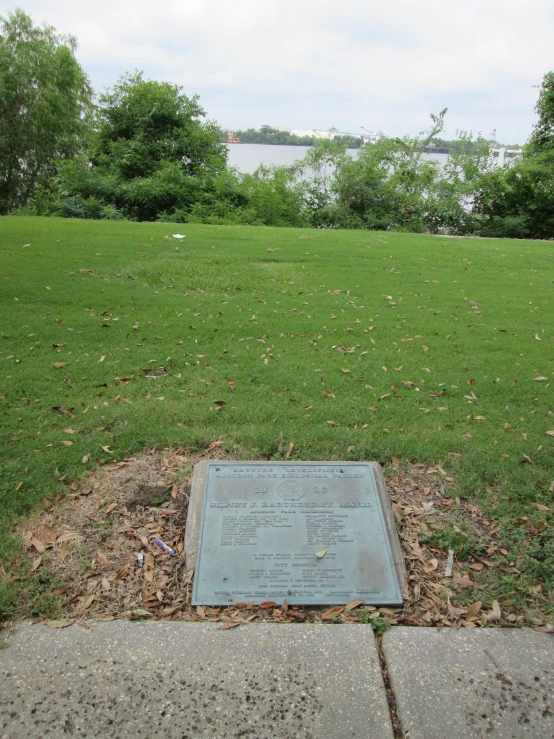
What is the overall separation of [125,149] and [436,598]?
20.9 metres

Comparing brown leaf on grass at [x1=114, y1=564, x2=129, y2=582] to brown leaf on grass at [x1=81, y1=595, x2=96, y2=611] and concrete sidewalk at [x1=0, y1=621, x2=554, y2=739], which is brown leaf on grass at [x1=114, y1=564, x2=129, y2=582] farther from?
concrete sidewalk at [x1=0, y1=621, x2=554, y2=739]

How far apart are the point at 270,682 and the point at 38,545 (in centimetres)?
150

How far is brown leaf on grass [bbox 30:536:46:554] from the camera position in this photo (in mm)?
2916

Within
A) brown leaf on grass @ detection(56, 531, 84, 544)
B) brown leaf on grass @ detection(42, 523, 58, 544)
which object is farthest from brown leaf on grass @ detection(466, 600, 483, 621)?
brown leaf on grass @ detection(42, 523, 58, 544)

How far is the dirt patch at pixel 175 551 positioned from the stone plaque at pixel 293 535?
0.30 feet

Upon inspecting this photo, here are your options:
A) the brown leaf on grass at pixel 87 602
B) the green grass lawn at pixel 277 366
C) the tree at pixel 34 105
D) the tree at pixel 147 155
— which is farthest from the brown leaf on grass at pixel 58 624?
the tree at pixel 34 105

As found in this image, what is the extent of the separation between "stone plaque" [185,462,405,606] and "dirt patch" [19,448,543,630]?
90 millimetres

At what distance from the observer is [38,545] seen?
295cm

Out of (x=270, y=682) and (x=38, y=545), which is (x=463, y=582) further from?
(x=38, y=545)

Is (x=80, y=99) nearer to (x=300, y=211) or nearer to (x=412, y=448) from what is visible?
(x=300, y=211)

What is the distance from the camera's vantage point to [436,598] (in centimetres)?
277

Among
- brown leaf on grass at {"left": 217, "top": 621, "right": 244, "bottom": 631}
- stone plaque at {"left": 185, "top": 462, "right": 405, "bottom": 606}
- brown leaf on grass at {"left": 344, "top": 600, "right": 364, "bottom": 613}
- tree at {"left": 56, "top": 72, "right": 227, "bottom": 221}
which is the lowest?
brown leaf on grass at {"left": 344, "top": 600, "right": 364, "bottom": 613}

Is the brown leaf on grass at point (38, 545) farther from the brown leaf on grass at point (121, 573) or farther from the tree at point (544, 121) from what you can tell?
the tree at point (544, 121)

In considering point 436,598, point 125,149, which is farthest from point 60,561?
point 125,149
